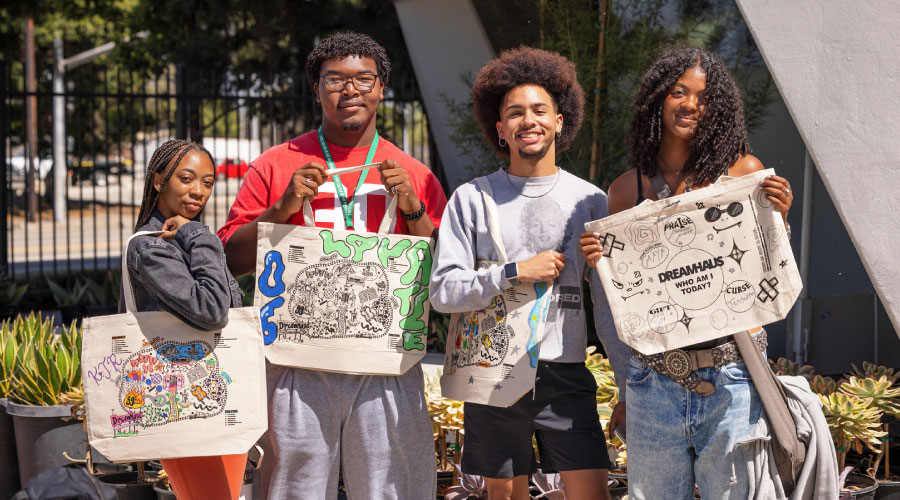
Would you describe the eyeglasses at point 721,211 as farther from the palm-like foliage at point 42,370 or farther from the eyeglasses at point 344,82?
the palm-like foliage at point 42,370

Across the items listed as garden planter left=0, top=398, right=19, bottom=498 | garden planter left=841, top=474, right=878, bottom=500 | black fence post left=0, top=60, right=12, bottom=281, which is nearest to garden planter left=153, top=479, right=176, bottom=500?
garden planter left=0, top=398, right=19, bottom=498

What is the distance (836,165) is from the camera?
11.1 feet

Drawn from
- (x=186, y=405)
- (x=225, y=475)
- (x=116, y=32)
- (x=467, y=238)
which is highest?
(x=116, y=32)

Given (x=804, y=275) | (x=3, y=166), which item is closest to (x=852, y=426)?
(x=804, y=275)

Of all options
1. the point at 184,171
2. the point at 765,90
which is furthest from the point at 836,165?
the point at 765,90

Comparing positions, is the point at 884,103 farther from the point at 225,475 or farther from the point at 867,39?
the point at 225,475

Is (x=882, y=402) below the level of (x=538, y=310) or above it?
below

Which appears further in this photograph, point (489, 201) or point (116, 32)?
point (116, 32)

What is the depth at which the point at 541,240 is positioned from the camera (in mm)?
2965

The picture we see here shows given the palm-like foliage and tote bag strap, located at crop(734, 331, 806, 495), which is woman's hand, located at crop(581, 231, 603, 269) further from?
the palm-like foliage

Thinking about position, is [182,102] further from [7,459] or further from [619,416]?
[619,416]

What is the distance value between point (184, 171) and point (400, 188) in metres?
0.71

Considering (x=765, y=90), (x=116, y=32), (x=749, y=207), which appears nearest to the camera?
(x=749, y=207)

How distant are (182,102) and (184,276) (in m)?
7.40
